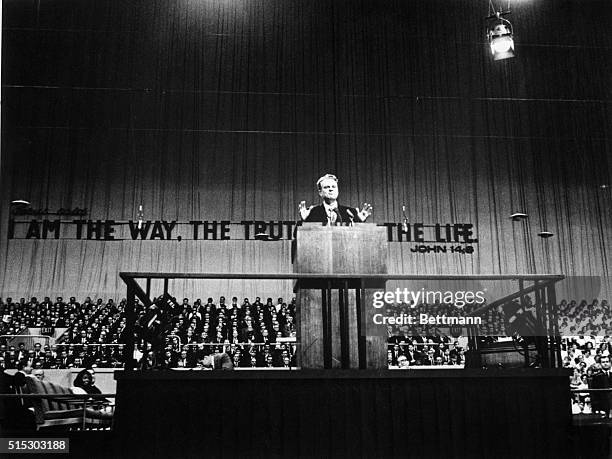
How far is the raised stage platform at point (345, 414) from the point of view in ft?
15.5

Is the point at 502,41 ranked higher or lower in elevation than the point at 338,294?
higher

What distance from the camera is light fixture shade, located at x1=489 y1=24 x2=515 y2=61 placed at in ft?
24.5

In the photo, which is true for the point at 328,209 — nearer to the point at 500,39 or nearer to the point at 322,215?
the point at 322,215

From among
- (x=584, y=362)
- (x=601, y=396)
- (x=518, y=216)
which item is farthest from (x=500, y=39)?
(x=584, y=362)

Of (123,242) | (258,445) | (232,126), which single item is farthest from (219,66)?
(258,445)

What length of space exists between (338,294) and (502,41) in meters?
4.08

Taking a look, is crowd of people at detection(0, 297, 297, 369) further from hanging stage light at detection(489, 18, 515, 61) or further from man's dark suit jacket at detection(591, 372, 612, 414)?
hanging stage light at detection(489, 18, 515, 61)

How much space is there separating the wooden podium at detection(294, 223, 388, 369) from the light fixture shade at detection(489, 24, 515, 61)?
133 inches

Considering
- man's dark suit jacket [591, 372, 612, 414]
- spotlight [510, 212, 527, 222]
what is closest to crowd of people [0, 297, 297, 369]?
man's dark suit jacket [591, 372, 612, 414]

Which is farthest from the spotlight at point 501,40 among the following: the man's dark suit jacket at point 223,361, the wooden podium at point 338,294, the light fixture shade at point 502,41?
the man's dark suit jacket at point 223,361

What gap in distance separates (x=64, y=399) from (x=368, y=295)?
8.15ft

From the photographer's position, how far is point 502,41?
24.5 ft

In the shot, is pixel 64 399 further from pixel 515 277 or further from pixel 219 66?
pixel 219 66

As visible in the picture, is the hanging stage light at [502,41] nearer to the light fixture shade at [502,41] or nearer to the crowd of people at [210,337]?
the light fixture shade at [502,41]
